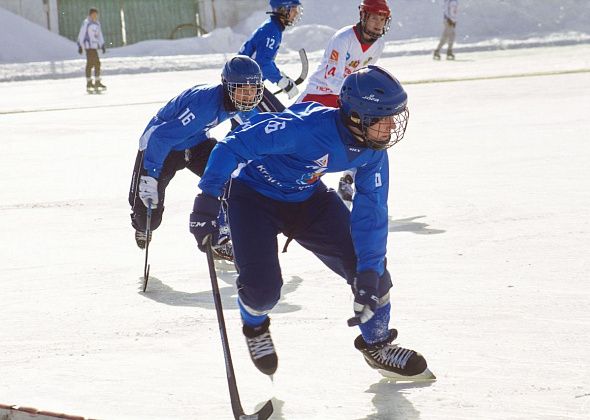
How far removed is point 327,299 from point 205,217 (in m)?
1.45

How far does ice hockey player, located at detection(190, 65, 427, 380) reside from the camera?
4180 millimetres

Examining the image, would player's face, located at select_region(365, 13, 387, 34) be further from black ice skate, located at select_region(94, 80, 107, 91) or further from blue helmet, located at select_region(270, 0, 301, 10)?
black ice skate, located at select_region(94, 80, 107, 91)

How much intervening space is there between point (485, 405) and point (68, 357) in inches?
73.8

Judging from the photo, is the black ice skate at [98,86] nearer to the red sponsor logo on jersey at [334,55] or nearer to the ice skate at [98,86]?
the ice skate at [98,86]

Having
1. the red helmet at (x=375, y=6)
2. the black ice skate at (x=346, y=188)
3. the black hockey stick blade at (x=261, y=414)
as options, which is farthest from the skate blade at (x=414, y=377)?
the red helmet at (x=375, y=6)

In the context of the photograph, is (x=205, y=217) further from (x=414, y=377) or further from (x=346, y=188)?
(x=346, y=188)

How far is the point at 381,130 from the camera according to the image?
13.6 ft

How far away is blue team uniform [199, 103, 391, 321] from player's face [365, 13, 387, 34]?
3843 mm

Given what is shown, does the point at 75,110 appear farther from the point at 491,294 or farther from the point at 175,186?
the point at 491,294

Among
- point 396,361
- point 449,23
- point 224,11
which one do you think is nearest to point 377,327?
point 396,361

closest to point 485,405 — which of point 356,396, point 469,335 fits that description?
point 356,396

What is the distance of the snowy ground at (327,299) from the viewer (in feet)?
13.8

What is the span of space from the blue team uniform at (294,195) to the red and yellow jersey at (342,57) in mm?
4007

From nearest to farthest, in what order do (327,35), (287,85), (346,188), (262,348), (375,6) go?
1. (262,348)
2. (375,6)
3. (346,188)
4. (287,85)
5. (327,35)
